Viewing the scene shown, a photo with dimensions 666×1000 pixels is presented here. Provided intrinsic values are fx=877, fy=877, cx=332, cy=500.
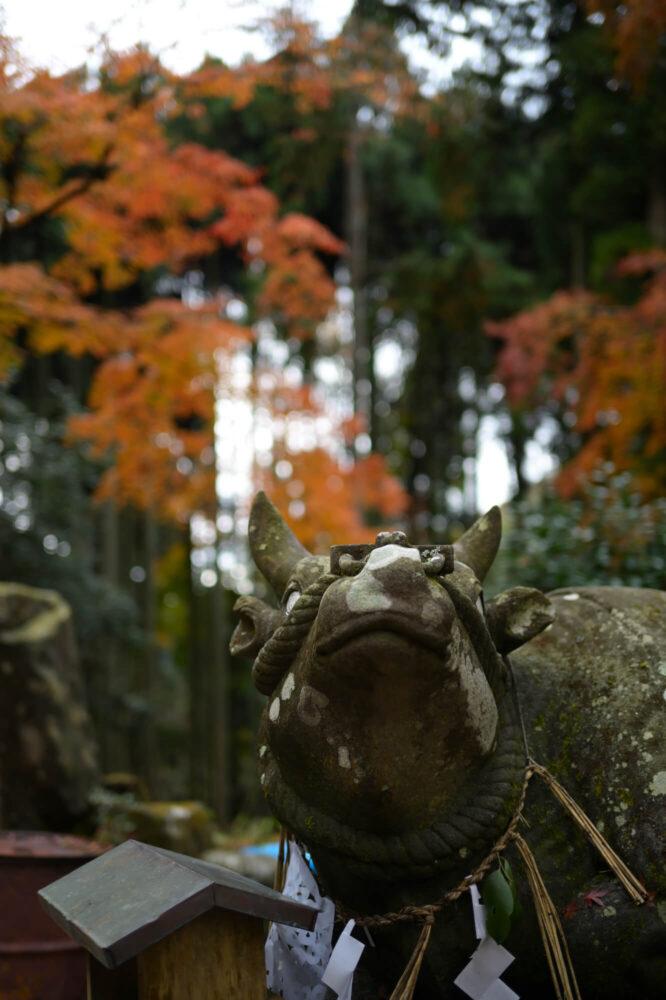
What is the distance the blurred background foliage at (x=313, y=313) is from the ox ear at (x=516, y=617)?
2084 millimetres

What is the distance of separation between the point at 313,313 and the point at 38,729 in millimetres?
6363

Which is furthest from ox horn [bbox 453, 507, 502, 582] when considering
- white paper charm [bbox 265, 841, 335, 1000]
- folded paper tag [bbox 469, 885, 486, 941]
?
white paper charm [bbox 265, 841, 335, 1000]

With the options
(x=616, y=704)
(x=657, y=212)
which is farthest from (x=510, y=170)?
(x=616, y=704)

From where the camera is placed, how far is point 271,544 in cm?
221

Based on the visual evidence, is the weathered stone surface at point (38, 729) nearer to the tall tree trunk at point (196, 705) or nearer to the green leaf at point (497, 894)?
the green leaf at point (497, 894)

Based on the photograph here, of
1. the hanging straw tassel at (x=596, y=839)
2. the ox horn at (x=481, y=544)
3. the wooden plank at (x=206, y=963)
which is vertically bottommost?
the wooden plank at (x=206, y=963)

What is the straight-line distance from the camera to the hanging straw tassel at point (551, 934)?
5.84 ft

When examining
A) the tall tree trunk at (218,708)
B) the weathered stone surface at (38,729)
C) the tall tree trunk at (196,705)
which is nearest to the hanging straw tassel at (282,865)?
the weathered stone surface at (38,729)

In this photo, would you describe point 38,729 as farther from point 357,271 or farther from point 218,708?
point 357,271

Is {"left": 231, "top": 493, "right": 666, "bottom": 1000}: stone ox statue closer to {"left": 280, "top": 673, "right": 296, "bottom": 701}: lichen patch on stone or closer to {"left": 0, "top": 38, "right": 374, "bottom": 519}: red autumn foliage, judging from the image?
{"left": 280, "top": 673, "right": 296, "bottom": 701}: lichen patch on stone

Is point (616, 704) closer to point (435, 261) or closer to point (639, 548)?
point (639, 548)

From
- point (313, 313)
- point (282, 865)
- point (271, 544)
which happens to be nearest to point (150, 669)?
point (313, 313)

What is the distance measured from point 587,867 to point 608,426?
20.4ft

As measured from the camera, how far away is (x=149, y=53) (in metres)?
5.28
